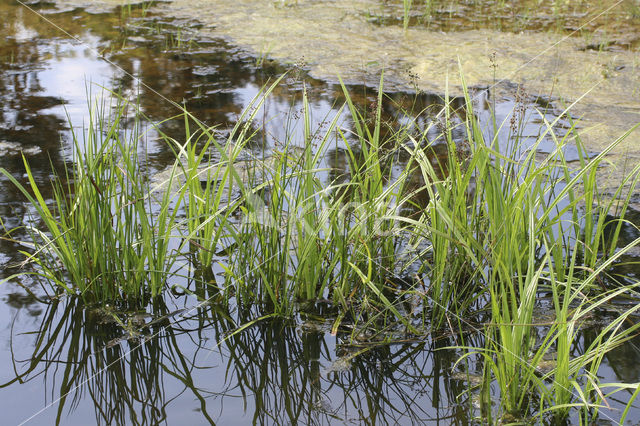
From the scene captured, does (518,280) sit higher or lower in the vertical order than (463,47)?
lower

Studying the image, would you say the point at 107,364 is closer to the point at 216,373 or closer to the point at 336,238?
the point at 216,373

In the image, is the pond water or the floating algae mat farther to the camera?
the floating algae mat

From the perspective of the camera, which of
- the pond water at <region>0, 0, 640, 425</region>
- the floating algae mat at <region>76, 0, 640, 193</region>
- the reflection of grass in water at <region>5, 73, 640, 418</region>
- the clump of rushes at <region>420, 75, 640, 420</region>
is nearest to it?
the clump of rushes at <region>420, 75, 640, 420</region>

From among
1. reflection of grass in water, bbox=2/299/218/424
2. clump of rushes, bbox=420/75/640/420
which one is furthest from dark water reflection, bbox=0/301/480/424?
clump of rushes, bbox=420/75/640/420

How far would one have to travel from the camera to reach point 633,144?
3154 millimetres

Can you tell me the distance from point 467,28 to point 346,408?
4162 mm

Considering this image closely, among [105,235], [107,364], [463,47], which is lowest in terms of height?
[107,364]

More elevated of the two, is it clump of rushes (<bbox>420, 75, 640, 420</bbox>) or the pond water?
clump of rushes (<bbox>420, 75, 640, 420</bbox>)

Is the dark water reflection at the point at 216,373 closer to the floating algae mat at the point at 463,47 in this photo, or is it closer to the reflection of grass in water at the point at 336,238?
the reflection of grass in water at the point at 336,238

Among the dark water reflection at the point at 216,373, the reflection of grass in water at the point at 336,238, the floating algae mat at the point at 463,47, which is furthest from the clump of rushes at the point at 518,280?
the floating algae mat at the point at 463,47

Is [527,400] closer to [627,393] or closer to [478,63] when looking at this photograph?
[627,393]

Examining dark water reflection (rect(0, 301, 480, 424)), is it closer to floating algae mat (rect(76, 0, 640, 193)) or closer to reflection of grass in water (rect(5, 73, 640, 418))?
reflection of grass in water (rect(5, 73, 640, 418))

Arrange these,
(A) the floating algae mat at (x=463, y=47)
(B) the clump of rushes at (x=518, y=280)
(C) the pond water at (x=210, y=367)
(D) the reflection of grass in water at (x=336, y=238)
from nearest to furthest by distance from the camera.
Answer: (B) the clump of rushes at (x=518, y=280) < (C) the pond water at (x=210, y=367) < (D) the reflection of grass in water at (x=336, y=238) < (A) the floating algae mat at (x=463, y=47)

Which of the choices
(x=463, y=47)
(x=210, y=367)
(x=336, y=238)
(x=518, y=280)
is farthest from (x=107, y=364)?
(x=463, y=47)
